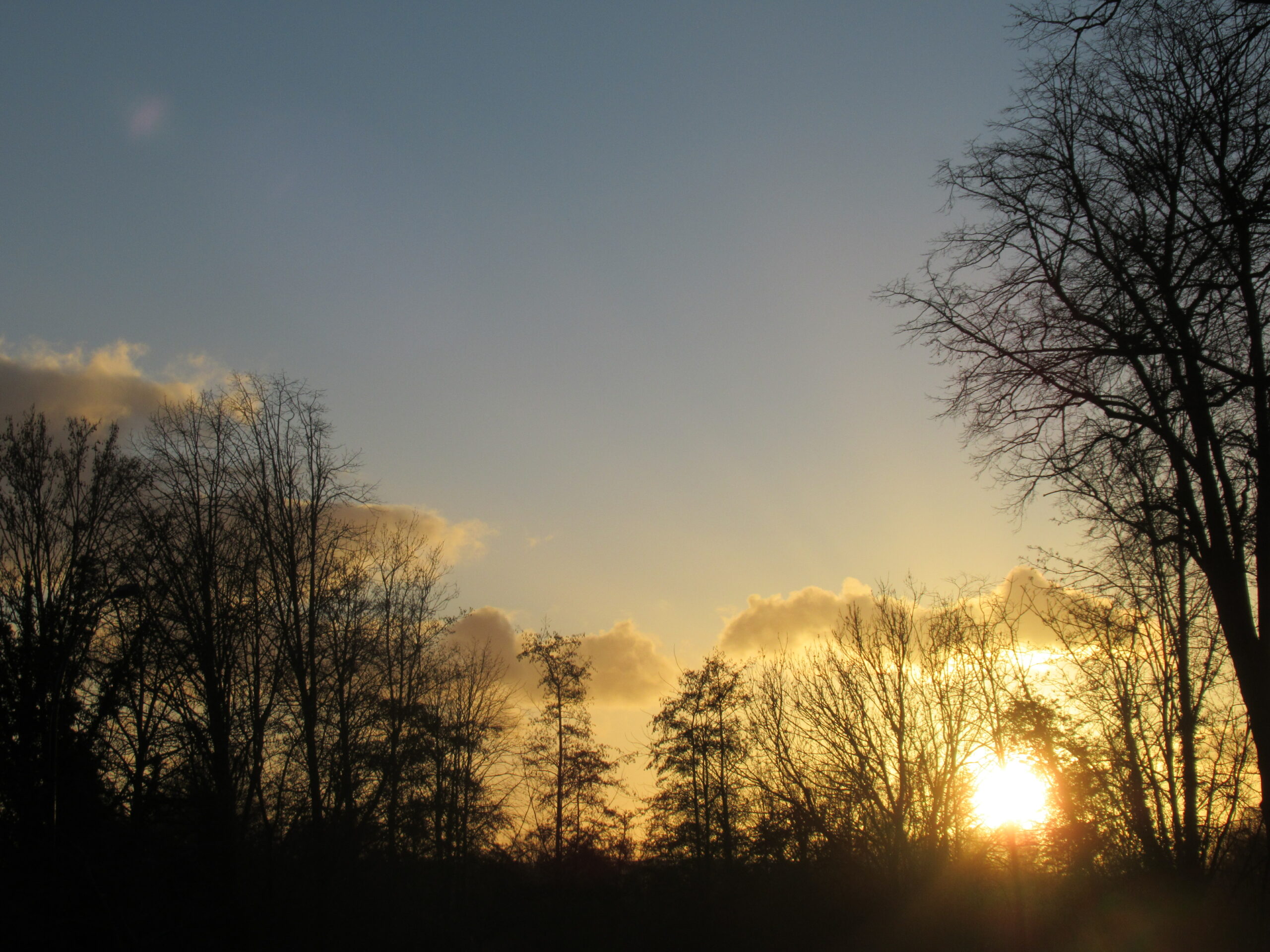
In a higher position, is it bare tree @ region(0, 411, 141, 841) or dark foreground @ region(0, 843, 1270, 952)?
bare tree @ region(0, 411, 141, 841)

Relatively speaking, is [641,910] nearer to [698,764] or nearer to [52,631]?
[698,764]

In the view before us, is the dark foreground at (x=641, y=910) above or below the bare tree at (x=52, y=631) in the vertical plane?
below

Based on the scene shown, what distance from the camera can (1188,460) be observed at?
7.54m

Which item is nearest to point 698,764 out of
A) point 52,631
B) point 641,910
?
point 641,910

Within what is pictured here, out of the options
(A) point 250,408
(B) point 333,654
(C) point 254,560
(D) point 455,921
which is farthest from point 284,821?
(D) point 455,921

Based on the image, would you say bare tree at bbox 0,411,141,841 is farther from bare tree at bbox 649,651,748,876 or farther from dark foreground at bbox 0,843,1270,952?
bare tree at bbox 649,651,748,876

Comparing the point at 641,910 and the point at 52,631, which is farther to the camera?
the point at 641,910

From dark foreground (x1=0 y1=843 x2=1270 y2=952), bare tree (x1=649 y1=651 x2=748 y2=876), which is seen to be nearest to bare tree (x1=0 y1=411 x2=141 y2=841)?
dark foreground (x1=0 y1=843 x2=1270 y2=952)

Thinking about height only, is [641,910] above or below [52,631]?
below

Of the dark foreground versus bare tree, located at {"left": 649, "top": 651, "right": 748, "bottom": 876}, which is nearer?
the dark foreground

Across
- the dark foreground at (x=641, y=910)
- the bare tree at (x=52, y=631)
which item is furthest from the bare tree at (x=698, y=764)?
the bare tree at (x=52, y=631)

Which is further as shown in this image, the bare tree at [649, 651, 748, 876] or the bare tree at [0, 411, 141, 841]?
the bare tree at [649, 651, 748, 876]

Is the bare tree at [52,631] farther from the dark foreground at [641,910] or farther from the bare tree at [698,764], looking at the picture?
the bare tree at [698,764]

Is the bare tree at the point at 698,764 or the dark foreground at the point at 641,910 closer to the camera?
the dark foreground at the point at 641,910
